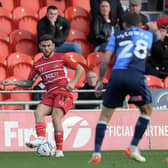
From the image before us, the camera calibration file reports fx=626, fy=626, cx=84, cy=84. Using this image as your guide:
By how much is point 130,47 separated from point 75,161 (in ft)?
6.93

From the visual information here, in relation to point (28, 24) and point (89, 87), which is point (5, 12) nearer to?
point (28, 24)

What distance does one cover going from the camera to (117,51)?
781 centimetres

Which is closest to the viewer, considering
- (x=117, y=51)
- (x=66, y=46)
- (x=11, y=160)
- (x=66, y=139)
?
(x=117, y=51)

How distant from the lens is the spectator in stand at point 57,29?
13398mm

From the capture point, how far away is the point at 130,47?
7727 millimetres

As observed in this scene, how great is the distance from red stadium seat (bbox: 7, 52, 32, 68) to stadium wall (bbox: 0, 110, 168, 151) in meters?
1.90

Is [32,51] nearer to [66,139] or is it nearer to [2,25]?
[2,25]

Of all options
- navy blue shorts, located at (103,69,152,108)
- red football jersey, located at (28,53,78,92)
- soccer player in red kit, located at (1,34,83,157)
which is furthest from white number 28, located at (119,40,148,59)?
red football jersey, located at (28,53,78,92)

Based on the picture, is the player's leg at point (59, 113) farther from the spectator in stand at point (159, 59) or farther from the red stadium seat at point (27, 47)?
the red stadium seat at point (27, 47)

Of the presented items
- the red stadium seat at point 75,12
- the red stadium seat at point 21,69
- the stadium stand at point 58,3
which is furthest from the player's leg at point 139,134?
the stadium stand at point 58,3

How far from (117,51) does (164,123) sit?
14.2ft

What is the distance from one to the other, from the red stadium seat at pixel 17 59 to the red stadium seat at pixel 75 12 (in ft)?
6.50

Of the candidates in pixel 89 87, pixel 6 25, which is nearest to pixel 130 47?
pixel 89 87

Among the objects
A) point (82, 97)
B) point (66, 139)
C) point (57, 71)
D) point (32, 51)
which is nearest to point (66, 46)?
point (32, 51)
